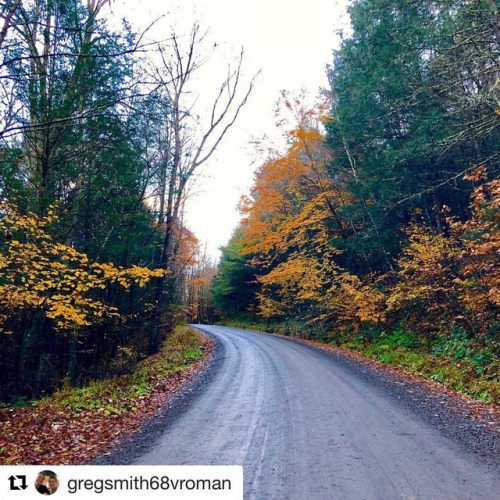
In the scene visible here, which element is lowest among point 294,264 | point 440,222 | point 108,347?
point 108,347

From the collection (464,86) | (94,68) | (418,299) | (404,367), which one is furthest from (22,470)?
(464,86)

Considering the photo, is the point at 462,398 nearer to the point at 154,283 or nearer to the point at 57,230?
the point at 57,230

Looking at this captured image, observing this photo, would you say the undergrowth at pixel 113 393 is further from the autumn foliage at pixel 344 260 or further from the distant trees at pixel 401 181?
the distant trees at pixel 401 181

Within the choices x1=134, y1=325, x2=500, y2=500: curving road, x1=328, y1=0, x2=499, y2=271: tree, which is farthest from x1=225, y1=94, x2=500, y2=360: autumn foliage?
x1=134, y1=325, x2=500, y2=500: curving road

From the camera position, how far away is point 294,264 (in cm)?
1772

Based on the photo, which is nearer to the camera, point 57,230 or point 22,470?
point 22,470

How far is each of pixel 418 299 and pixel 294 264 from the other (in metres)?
6.68

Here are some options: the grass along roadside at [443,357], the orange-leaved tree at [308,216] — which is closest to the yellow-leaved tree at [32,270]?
the grass along roadside at [443,357]

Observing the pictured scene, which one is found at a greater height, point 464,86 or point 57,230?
point 464,86

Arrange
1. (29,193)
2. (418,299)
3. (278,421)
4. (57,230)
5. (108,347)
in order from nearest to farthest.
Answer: (278,421) → (29,193) → (57,230) → (418,299) → (108,347)
